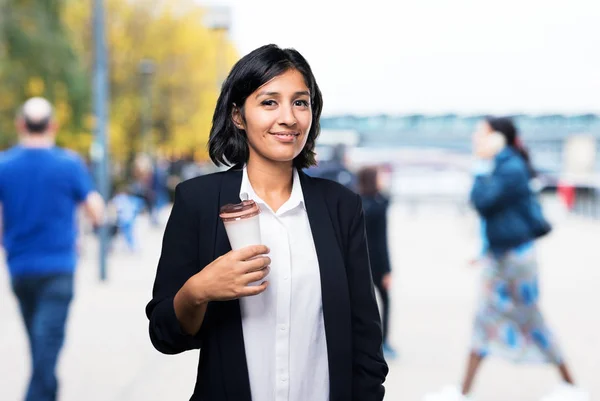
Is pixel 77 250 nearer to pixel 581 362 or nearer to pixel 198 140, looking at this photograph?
pixel 581 362

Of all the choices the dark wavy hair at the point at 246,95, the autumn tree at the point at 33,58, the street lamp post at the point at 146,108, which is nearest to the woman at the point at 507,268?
the dark wavy hair at the point at 246,95

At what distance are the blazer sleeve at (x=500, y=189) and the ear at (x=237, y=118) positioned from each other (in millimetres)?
3449

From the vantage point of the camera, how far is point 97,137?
13.0 metres

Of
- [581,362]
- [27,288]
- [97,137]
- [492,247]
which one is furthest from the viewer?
[97,137]

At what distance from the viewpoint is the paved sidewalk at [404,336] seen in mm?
6402

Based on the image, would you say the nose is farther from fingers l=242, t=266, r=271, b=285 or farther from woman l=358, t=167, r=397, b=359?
woman l=358, t=167, r=397, b=359

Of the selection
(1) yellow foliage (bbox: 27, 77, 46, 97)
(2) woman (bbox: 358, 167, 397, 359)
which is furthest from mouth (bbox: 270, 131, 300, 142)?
(1) yellow foliage (bbox: 27, 77, 46, 97)

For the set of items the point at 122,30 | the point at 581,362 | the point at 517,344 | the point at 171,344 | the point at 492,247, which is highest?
the point at 122,30

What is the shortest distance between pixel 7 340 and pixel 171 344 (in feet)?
21.7

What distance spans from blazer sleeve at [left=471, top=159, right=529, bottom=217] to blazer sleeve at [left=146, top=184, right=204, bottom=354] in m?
3.61

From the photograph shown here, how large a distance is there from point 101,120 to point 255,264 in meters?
11.5

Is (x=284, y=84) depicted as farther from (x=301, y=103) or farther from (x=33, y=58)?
(x=33, y=58)

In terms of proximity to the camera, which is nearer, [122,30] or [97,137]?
[97,137]

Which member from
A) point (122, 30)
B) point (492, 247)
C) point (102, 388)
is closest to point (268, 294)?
point (492, 247)
